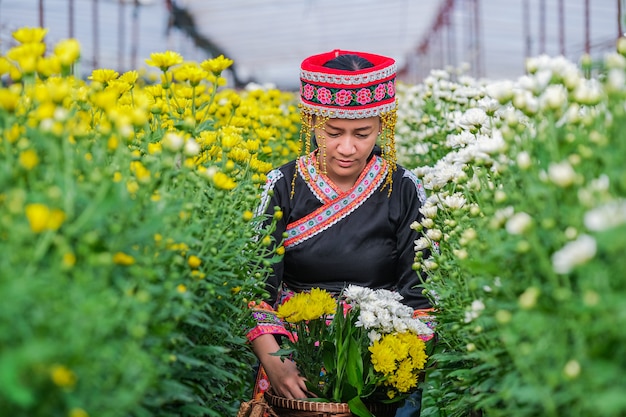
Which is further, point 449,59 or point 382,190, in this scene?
point 449,59

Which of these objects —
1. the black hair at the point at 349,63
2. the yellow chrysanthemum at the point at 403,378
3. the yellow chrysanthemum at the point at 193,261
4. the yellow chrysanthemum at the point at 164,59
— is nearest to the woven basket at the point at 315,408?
the yellow chrysanthemum at the point at 403,378

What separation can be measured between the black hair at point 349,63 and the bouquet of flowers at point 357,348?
0.79 metres

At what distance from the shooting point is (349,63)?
295cm

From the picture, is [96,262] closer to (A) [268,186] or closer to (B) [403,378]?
(B) [403,378]

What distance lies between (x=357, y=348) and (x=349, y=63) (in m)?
1.00

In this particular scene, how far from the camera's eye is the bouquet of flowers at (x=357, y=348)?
242cm

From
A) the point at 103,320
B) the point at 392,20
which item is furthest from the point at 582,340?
the point at 392,20

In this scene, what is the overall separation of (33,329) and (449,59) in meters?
16.2

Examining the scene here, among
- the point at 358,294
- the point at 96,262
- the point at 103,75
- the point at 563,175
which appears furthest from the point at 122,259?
the point at 358,294

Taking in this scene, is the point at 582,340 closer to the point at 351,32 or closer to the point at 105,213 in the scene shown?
the point at 105,213

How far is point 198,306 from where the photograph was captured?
1741 mm

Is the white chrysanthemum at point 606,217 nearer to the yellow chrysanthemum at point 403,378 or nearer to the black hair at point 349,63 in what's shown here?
the yellow chrysanthemum at point 403,378

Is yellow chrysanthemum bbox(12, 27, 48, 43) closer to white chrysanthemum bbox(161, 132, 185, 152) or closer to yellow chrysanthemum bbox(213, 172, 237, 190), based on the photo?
white chrysanthemum bbox(161, 132, 185, 152)

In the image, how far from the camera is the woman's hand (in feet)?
8.32
